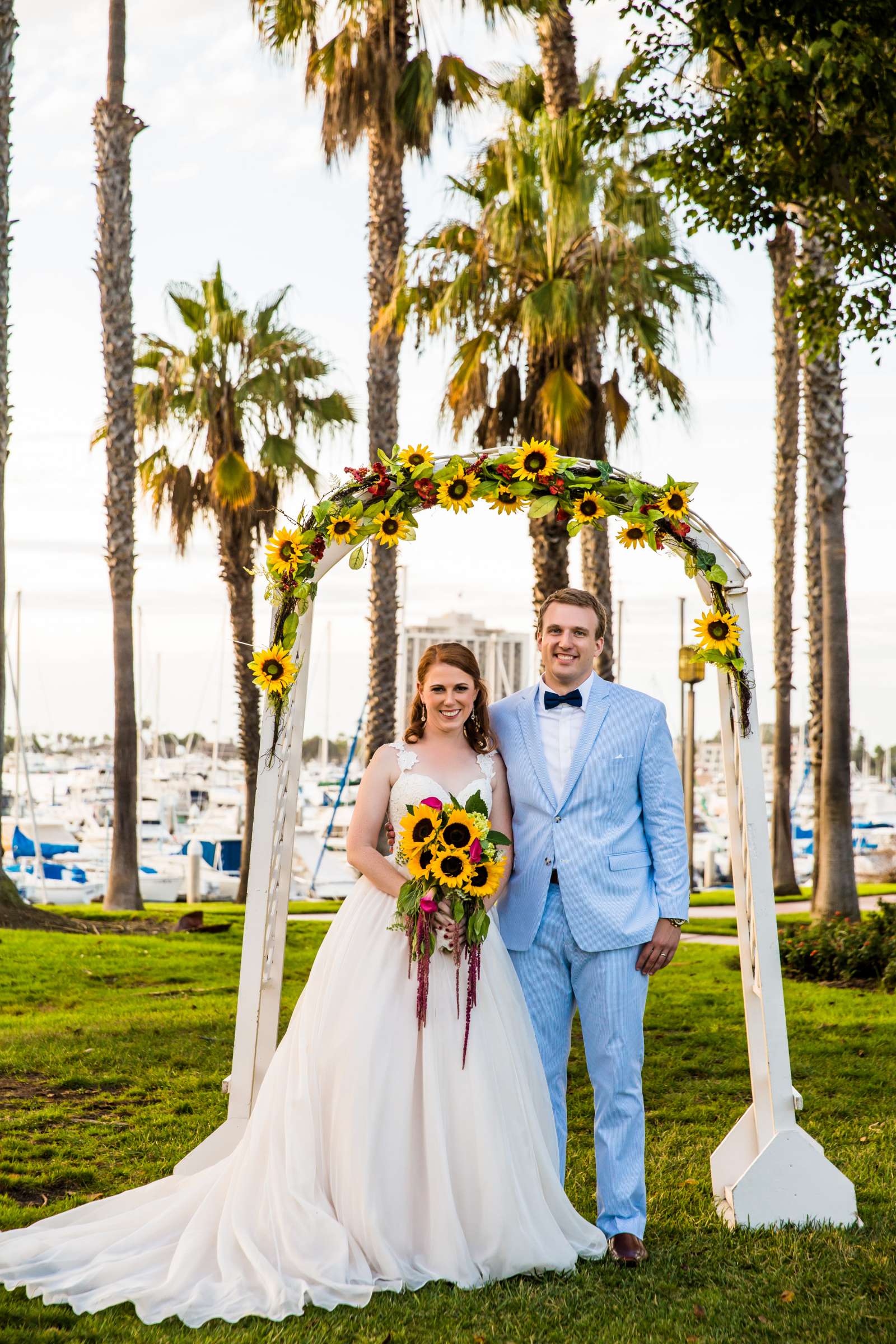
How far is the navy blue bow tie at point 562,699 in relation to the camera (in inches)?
195

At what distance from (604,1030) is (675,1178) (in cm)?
134

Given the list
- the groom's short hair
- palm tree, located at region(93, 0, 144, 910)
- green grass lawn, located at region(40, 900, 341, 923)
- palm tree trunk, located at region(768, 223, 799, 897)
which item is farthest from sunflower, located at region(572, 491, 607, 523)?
palm tree trunk, located at region(768, 223, 799, 897)

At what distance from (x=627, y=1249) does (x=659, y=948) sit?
44.0 inches

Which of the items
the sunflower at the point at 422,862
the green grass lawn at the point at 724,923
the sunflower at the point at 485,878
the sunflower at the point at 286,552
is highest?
the sunflower at the point at 286,552

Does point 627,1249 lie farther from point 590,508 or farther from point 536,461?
point 536,461

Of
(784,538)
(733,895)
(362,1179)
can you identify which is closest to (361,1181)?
(362,1179)

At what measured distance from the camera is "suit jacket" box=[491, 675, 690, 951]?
4.72m

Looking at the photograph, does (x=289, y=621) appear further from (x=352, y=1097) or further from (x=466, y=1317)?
(x=466, y=1317)

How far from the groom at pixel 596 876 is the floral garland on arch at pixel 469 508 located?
53 cm

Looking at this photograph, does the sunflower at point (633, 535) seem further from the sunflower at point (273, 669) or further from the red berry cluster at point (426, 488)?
the sunflower at point (273, 669)

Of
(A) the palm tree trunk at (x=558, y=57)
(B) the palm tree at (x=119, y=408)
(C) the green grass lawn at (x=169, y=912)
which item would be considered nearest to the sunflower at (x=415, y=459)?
(C) the green grass lawn at (x=169, y=912)

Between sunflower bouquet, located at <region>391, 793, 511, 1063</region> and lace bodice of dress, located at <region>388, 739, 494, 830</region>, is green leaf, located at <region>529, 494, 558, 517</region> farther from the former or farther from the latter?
sunflower bouquet, located at <region>391, 793, 511, 1063</region>

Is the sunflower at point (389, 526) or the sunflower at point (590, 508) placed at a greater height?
the sunflower at point (590, 508)

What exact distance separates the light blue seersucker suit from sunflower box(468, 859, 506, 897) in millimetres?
277
